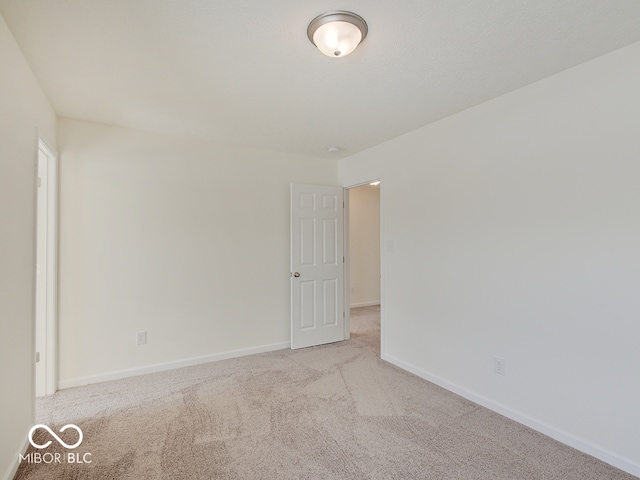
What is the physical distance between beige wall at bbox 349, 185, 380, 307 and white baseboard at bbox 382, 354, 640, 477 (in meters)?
3.32

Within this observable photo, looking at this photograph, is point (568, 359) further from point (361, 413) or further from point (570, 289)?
point (361, 413)

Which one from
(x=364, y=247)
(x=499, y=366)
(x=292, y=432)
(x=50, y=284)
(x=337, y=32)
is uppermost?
(x=337, y=32)

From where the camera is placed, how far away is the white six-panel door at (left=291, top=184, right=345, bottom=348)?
3.87 meters

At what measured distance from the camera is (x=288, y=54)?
188cm

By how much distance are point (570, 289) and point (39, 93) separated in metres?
3.83

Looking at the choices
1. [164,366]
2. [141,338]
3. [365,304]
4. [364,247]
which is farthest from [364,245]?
[141,338]

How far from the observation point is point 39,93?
2.26 meters

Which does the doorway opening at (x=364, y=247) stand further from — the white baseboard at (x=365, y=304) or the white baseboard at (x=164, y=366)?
the white baseboard at (x=164, y=366)

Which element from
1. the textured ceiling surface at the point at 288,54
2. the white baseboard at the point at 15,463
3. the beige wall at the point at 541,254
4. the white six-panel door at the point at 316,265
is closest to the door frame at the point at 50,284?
the textured ceiling surface at the point at 288,54

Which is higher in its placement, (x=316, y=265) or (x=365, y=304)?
(x=316, y=265)

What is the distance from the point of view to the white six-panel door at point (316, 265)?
387 cm

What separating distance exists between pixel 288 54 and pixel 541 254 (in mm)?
2091

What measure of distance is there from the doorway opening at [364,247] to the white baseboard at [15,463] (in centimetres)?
481

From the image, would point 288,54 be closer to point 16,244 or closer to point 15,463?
point 16,244
